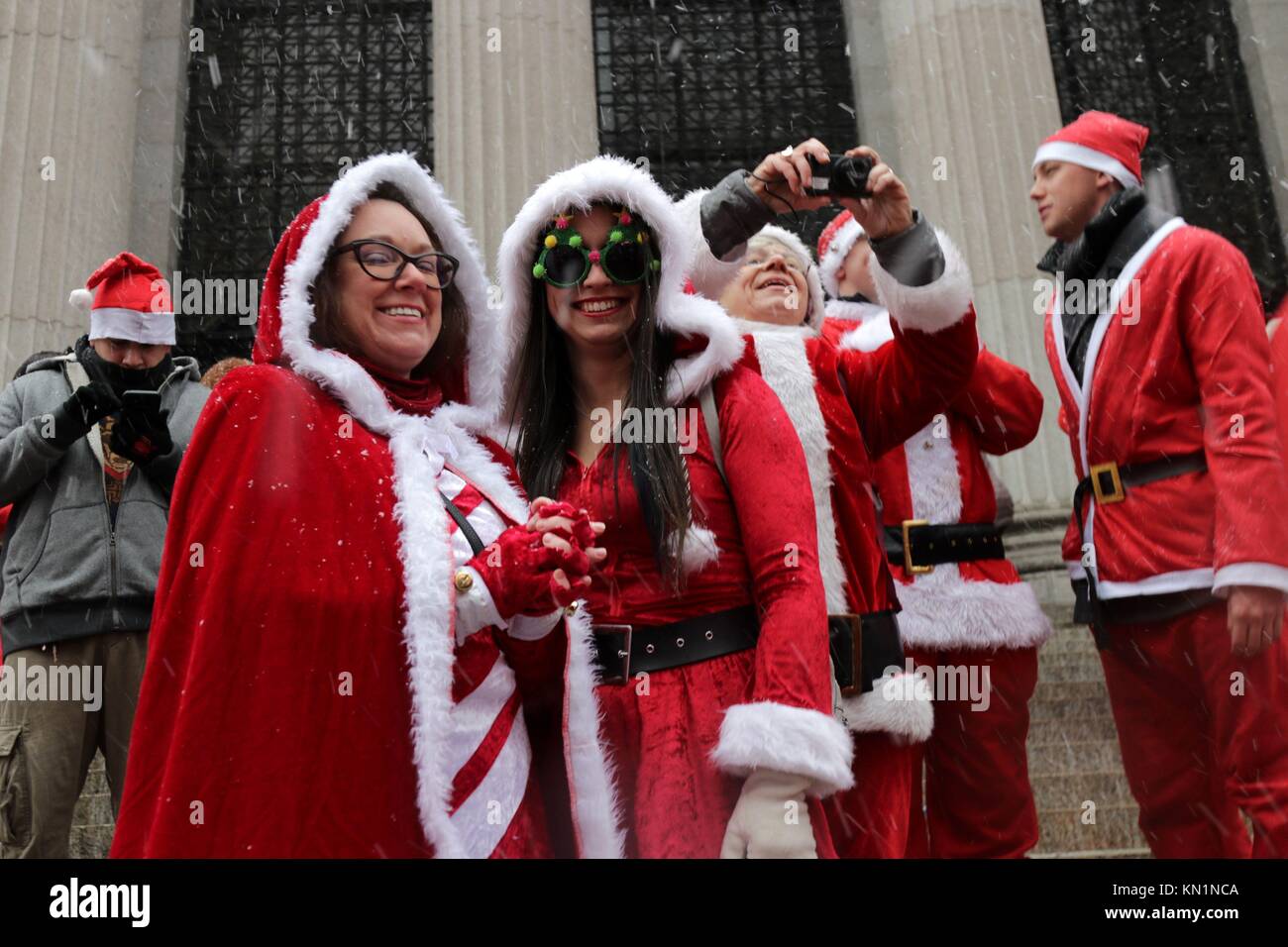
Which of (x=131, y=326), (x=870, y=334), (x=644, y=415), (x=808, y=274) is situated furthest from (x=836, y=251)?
(x=131, y=326)

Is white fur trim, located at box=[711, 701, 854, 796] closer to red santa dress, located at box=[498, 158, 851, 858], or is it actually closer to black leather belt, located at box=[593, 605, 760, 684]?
red santa dress, located at box=[498, 158, 851, 858]

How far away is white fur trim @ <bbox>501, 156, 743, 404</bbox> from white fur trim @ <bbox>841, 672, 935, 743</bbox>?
97 cm

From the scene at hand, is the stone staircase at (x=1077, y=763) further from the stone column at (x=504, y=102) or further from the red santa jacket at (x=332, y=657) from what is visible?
the stone column at (x=504, y=102)

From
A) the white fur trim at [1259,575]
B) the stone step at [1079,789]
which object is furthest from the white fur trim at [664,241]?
the stone step at [1079,789]

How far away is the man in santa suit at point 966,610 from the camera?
13.1ft

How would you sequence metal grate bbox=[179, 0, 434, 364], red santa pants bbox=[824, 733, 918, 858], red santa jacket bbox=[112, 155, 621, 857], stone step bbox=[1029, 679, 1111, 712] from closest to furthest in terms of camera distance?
red santa jacket bbox=[112, 155, 621, 857] < red santa pants bbox=[824, 733, 918, 858] < stone step bbox=[1029, 679, 1111, 712] < metal grate bbox=[179, 0, 434, 364]

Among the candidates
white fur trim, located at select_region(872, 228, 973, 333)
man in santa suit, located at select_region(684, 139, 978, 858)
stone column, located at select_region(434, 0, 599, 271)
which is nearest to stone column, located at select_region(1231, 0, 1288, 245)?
stone column, located at select_region(434, 0, 599, 271)

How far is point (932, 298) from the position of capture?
285 centimetres

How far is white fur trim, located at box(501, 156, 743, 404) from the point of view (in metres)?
2.78

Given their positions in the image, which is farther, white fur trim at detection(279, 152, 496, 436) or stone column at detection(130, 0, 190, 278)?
stone column at detection(130, 0, 190, 278)

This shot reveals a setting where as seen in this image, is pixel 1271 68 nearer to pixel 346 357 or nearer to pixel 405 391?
pixel 405 391

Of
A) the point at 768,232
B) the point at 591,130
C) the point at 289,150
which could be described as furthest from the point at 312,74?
the point at 768,232

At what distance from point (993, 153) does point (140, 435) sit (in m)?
7.64

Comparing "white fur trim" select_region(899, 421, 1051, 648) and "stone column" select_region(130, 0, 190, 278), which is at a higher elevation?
"stone column" select_region(130, 0, 190, 278)
